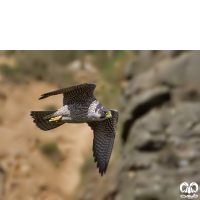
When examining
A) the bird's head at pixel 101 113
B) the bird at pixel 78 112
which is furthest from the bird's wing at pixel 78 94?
the bird's head at pixel 101 113

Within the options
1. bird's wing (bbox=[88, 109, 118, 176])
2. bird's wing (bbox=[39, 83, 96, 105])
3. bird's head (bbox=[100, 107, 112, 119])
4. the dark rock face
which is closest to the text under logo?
the dark rock face

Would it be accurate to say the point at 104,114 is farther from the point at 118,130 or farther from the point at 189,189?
the point at 118,130

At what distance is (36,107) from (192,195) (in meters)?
6.55

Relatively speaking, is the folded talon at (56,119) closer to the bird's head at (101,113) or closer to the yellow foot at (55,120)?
the yellow foot at (55,120)

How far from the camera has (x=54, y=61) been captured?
13070 millimetres

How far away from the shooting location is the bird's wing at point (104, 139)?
15.7 ft

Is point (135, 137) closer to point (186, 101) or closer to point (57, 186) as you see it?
point (186, 101)

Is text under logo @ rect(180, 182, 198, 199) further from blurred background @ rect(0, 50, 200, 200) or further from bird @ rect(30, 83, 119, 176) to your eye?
bird @ rect(30, 83, 119, 176)

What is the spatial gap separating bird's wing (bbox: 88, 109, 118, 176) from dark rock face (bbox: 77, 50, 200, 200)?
341 cm

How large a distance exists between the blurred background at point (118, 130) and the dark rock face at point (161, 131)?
0.08 feet

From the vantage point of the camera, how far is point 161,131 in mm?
8070

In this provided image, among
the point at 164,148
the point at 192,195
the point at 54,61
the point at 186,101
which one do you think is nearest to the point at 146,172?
the point at 164,148

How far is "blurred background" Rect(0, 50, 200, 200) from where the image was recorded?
788 centimetres

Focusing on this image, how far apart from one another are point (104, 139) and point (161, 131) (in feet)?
11.5
